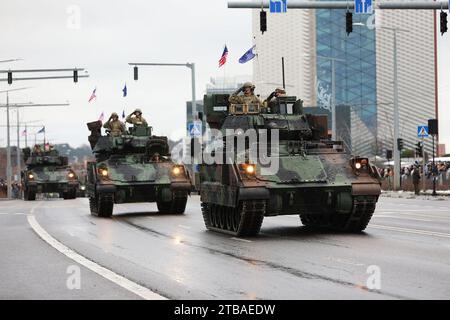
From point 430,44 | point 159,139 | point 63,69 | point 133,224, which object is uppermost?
point 430,44

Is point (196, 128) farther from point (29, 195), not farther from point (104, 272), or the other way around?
point (104, 272)

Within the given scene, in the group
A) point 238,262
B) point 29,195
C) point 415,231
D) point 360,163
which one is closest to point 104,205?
point 360,163

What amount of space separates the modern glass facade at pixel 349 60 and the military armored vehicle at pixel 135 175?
293 feet

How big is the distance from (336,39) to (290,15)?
34.4 feet

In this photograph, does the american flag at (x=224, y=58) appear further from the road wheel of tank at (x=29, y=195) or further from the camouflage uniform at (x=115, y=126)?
the road wheel of tank at (x=29, y=195)

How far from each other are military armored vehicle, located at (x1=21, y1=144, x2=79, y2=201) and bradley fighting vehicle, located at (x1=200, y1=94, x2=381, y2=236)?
28.0 meters

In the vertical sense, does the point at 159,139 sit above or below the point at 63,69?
below

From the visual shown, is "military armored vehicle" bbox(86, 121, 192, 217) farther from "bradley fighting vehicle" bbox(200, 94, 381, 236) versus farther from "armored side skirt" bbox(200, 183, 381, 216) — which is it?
"armored side skirt" bbox(200, 183, 381, 216)

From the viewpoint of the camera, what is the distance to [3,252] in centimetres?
1438

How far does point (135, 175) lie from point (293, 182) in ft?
31.7

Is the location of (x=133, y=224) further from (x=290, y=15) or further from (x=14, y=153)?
(x=14, y=153)

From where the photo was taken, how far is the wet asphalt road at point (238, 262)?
9430mm

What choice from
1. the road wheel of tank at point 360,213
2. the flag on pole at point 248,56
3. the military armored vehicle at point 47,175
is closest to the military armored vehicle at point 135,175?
the road wheel of tank at point 360,213

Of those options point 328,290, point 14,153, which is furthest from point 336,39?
point 328,290
